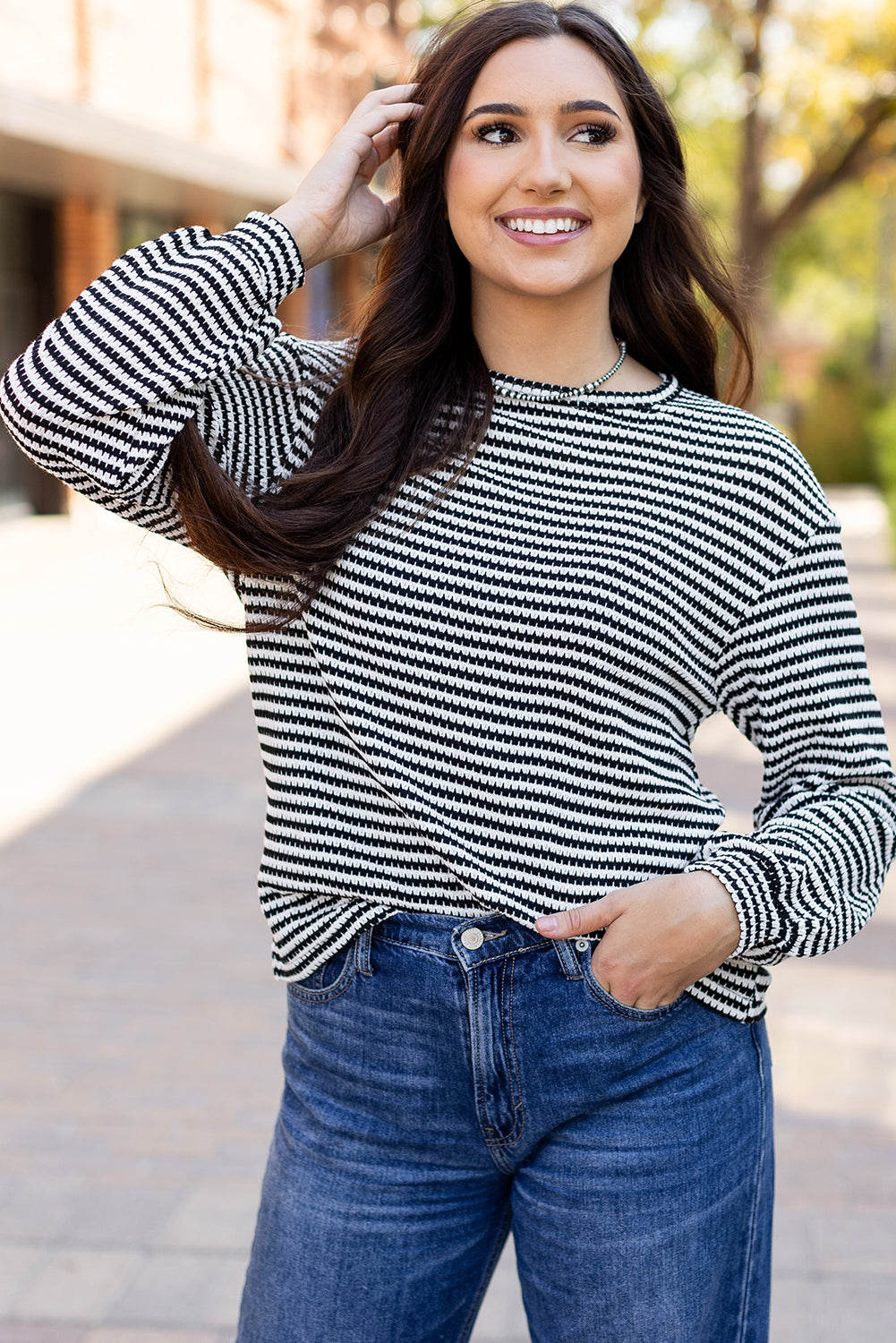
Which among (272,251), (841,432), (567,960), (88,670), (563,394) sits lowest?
(841,432)

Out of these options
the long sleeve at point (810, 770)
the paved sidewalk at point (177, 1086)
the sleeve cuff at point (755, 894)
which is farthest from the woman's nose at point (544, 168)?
the paved sidewalk at point (177, 1086)

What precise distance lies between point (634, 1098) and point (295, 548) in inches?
28.0

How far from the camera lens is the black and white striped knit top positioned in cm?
173

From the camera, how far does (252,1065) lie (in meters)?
4.20

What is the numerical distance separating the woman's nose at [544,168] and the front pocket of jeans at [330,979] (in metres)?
0.89

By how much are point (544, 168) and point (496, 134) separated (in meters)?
0.11

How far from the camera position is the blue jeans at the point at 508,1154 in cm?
168

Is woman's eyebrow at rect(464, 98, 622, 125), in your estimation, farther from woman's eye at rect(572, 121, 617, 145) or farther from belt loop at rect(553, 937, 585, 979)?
belt loop at rect(553, 937, 585, 979)

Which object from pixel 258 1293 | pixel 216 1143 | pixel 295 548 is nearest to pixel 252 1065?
pixel 216 1143

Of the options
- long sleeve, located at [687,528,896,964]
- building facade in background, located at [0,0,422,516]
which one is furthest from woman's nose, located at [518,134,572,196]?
building facade in background, located at [0,0,422,516]

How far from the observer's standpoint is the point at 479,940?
170cm

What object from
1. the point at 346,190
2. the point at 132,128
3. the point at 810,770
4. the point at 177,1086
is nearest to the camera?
the point at 810,770

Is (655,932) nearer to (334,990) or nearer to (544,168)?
(334,990)

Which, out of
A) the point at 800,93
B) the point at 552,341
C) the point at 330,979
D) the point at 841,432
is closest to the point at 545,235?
the point at 552,341
